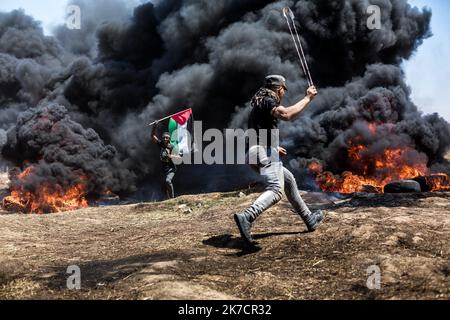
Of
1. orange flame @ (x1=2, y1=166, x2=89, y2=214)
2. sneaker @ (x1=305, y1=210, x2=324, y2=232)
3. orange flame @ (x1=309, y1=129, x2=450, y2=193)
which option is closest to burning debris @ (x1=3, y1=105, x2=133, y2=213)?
orange flame @ (x1=2, y1=166, x2=89, y2=214)

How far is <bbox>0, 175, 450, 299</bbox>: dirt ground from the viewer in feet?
13.4

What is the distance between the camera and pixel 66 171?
71.0 feet

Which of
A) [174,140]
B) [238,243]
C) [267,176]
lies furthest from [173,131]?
[267,176]

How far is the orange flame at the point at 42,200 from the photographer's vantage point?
67.4 ft

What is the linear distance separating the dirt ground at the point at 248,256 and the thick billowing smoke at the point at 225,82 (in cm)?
1240

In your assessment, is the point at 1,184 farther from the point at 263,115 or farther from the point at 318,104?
the point at 263,115

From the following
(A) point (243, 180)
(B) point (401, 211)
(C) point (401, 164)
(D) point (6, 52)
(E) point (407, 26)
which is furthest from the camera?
(D) point (6, 52)

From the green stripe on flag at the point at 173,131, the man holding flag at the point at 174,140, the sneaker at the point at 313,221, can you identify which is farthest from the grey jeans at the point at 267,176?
the green stripe on flag at the point at 173,131

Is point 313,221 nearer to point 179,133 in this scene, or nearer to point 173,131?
point 179,133

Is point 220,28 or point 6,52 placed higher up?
point 6,52

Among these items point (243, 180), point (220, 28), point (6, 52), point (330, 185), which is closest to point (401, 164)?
point (330, 185)

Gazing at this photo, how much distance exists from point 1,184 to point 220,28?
55.1 feet

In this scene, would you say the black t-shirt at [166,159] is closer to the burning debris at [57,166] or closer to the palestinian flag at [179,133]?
the palestinian flag at [179,133]

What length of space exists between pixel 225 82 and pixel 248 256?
64.7ft
